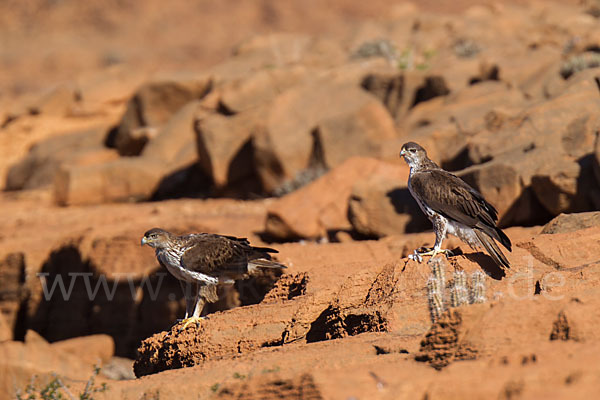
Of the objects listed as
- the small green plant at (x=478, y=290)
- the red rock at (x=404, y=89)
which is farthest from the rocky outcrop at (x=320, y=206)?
the small green plant at (x=478, y=290)

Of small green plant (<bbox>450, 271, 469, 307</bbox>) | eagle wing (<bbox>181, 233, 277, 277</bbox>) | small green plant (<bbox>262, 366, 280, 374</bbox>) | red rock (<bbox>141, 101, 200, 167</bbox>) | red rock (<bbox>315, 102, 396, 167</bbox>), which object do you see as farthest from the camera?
red rock (<bbox>141, 101, 200, 167</bbox>)

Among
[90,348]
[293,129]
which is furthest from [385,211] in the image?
[293,129]

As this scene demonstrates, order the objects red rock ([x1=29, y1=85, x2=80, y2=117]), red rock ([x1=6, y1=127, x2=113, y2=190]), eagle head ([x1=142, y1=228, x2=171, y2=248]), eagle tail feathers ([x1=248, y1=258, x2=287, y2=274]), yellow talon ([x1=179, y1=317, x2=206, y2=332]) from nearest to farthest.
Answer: yellow talon ([x1=179, y1=317, x2=206, y2=332]), eagle head ([x1=142, y1=228, x2=171, y2=248]), eagle tail feathers ([x1=248, y1=258, x2=287, y2=274]), red rock ([x1=6, y1=127, x2=113, y2=190]), red rock ([x1=29, y1=85, x2=80, y2=117])

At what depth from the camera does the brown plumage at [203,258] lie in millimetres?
9000

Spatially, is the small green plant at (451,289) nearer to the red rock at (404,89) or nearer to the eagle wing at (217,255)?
the eagle wing at (217,255)

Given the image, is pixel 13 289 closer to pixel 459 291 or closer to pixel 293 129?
pixel 293 129

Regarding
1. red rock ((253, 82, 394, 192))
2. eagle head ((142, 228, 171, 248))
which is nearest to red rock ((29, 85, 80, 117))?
red rock ((253, 82, 394, 192))

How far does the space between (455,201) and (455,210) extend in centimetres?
10

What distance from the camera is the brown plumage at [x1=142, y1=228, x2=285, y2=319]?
900 centimetres

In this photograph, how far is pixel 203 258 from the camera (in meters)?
8.98

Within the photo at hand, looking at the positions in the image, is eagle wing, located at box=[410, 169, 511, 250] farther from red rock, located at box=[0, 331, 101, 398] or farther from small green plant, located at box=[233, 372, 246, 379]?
red rock, located at box=[0, 331, 101, 398]

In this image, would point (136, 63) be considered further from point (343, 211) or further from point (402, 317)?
point (402, 317)

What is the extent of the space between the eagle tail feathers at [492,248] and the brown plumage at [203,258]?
2.73 meters

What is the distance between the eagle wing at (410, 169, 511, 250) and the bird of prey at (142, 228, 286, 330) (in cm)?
211
